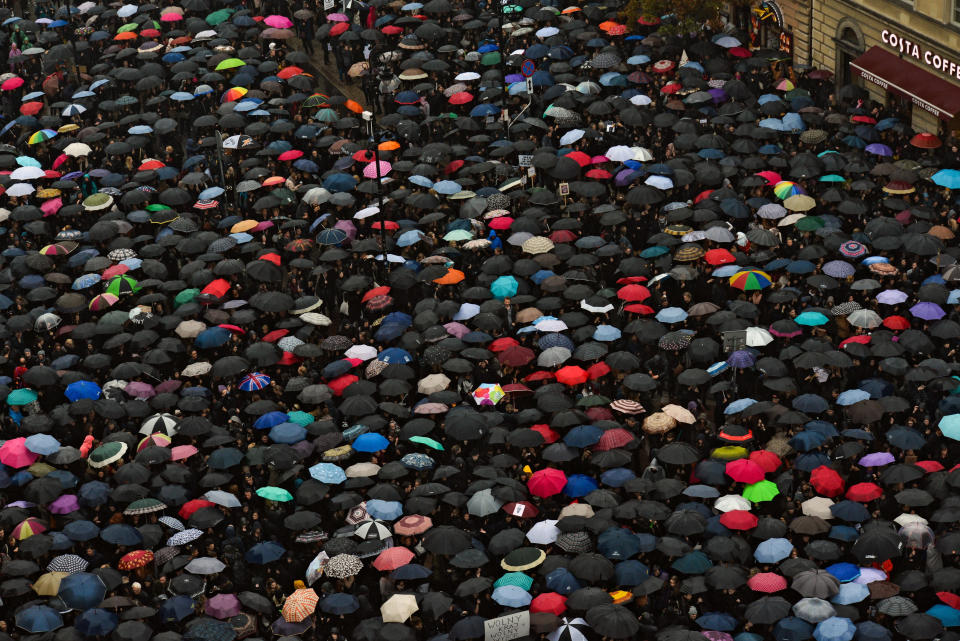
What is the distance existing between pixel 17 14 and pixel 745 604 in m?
41.6

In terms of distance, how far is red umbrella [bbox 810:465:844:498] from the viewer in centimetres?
3434

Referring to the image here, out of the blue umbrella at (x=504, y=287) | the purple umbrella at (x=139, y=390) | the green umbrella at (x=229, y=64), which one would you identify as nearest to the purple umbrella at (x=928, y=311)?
the blue umbrella at (x=504, y=287)

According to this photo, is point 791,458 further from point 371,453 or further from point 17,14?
point 17,14

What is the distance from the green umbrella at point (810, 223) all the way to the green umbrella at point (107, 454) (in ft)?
56.6

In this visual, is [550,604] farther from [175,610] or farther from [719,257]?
[719,257]

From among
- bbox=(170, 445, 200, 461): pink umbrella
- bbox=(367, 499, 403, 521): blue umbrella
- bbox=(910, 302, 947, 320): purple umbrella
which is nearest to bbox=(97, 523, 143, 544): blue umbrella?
bbox=(170, 445, 200, 461): pink umbrella

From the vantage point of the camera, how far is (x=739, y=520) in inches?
1310

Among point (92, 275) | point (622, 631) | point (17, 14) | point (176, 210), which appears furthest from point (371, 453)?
point (17, 14)

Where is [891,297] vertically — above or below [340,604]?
below

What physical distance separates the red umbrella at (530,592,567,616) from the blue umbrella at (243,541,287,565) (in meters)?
5.18

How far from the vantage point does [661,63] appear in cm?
5328

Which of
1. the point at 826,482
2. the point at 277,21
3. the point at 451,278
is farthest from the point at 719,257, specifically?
the point at 277,21

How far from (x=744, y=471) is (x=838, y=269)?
839 cm

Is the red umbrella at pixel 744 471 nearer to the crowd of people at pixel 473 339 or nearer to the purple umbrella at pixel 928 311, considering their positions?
the crowd of people at pixel 473 339
